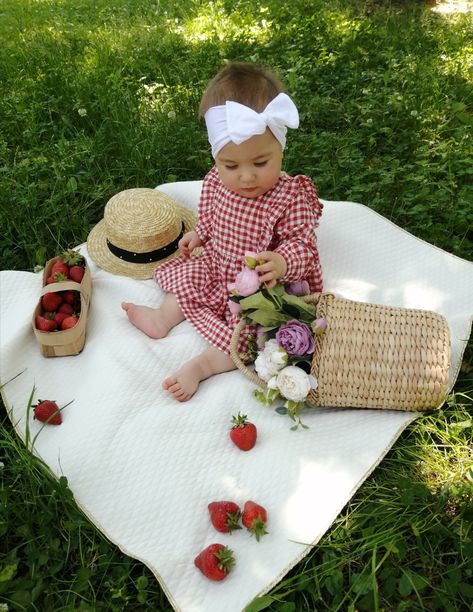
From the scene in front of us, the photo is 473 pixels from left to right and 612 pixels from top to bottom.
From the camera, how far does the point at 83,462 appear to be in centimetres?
225

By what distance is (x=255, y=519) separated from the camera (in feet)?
6.45

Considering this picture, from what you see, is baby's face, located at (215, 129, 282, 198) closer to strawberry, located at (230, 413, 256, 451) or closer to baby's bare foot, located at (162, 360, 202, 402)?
baby's bare foot, located at (162, 360, 202, 402)

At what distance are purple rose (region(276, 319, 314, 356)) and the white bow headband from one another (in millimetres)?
750

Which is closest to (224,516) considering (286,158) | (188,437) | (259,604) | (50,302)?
(259,604)

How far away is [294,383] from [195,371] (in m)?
0.52

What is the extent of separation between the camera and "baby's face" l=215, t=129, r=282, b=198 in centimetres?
236

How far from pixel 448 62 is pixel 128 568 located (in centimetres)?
425

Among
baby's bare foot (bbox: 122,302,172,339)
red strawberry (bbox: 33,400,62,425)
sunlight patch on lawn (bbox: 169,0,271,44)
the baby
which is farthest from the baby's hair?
sunlight patch on lawn (bbox: 169,0,271,44)

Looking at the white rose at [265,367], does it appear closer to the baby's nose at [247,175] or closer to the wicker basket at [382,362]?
the wicker basket at [382,362]

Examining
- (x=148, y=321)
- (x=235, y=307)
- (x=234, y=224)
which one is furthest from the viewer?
(x=148, y=321)

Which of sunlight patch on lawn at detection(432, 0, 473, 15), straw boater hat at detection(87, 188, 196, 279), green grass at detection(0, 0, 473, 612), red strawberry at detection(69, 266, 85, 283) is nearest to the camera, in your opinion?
green grass at detection(0, 0, 473, 612)

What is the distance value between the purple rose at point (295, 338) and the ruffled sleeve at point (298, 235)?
0.26m

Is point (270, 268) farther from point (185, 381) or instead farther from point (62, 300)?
point (62, 300)

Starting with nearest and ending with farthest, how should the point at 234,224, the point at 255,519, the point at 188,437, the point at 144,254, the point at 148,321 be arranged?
the point at 255,519 → the point at 188,437 → the point at 234,224 → the point at 148,321 → the point at 144,254
